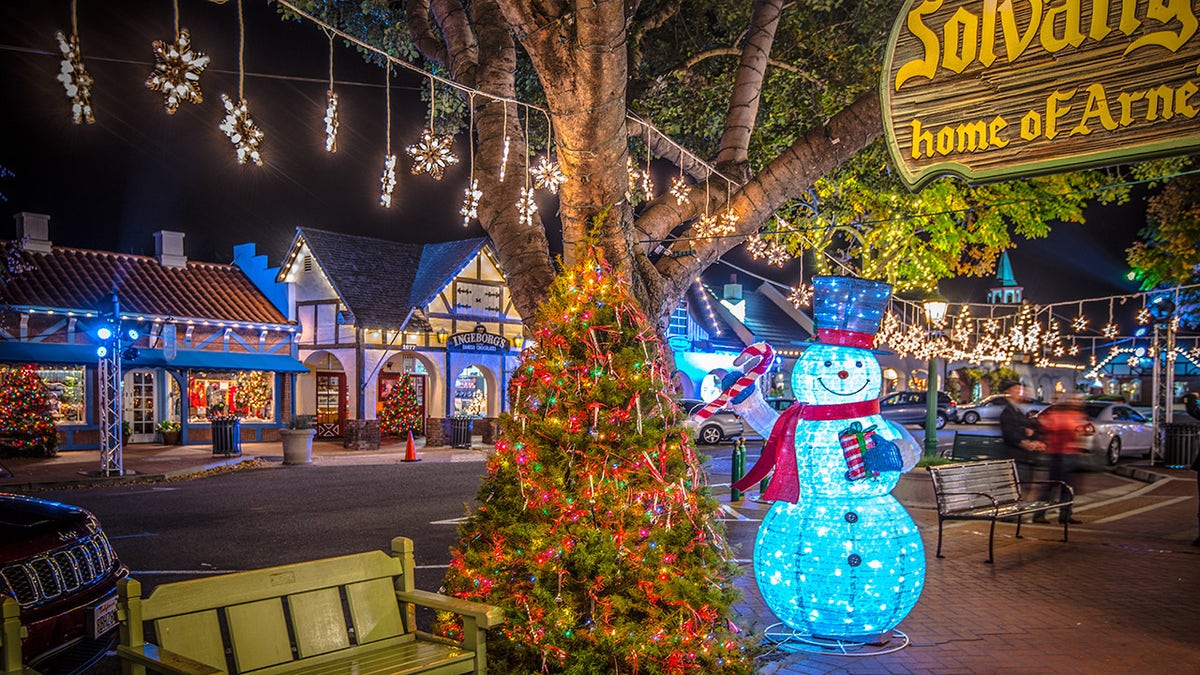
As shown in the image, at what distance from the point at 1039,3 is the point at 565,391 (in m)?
2.73

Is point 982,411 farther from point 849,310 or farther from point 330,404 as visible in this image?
point 849,310

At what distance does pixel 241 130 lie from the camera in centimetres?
452

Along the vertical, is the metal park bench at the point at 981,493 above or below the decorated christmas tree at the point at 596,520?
below

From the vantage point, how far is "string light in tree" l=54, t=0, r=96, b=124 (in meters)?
3.53

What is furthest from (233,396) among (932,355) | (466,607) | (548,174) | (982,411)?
(982,411)

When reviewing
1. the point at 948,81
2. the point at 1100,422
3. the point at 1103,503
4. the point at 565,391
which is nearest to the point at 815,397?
the point at 565,391

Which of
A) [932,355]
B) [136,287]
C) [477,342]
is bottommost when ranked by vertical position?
[932,355]

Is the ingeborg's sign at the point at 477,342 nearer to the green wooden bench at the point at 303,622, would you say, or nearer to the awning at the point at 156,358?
the awning at the point at 156,358

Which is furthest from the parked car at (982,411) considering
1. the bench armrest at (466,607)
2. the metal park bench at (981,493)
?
the bench armrest at (466,607)

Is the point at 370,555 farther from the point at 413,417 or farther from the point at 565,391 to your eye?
the point at 413,417

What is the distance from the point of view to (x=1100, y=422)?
62.0ft

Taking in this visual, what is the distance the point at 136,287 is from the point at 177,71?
23.0m

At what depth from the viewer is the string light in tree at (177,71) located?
400 cm

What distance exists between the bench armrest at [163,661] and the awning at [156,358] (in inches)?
716
